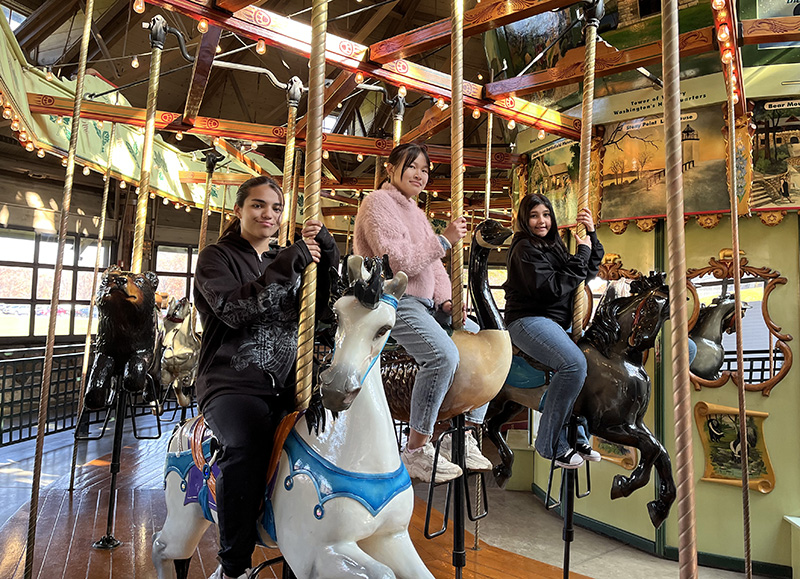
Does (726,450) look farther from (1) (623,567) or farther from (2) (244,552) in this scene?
(2) (244,552)

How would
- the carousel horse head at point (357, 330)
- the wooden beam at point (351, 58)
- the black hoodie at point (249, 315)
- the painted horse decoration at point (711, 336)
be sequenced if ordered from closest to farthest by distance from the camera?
the carousel horse head at point (357, 330) < the black hoodie at point (249, 315) < the wooden beam at point (351, 58) < the painted horse decoration at point (711, 336)

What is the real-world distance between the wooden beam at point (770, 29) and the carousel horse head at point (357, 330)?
3560 millimetres

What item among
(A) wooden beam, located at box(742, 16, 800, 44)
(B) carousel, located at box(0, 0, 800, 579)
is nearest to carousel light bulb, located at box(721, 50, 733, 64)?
(B) carousel, located at box(0, 0, 800, 579)

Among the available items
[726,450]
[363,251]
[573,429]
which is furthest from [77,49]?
[726,450]

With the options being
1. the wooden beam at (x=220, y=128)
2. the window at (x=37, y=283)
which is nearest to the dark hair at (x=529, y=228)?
the wooden beam at (x=220, y=128)

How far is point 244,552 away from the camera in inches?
62.2

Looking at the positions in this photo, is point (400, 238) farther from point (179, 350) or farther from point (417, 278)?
point (179, 350)

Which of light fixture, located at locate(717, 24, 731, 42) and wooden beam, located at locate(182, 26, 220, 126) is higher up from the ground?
wooden beam, located at locate(182, 26, 220, 126)

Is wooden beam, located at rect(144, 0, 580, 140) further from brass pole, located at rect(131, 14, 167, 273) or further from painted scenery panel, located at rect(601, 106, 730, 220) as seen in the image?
painted scenery panel, located at rect(601, 106, 730, 220)

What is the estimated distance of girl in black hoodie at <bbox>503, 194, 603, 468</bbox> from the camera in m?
2.60

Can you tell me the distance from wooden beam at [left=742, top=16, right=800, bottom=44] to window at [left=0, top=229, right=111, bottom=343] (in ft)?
29.1

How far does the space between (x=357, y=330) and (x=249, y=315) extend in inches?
15.0

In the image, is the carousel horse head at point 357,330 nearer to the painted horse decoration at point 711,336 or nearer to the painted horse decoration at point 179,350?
the painted horse decoration at point 711,336

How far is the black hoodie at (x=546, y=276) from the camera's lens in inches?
Result: 107
